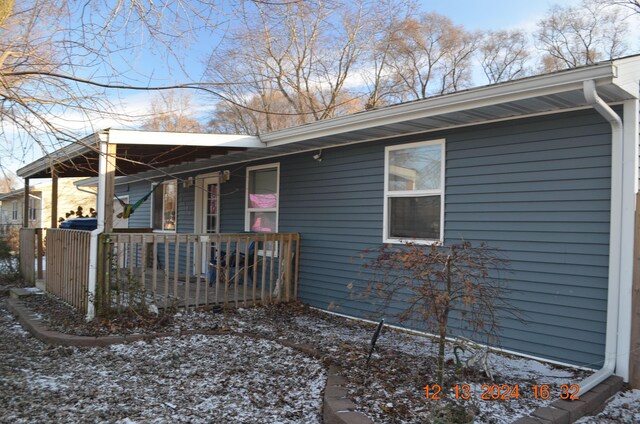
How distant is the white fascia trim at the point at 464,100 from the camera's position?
11.8ft

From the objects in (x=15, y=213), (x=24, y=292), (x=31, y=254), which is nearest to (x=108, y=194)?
(x=24, y=292)

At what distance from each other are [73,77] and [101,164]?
1465 millimetres

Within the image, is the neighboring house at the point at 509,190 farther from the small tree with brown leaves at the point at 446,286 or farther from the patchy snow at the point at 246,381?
the patchy snow at the point at 246,381

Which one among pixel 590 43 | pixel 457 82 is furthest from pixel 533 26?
pixel 457 82

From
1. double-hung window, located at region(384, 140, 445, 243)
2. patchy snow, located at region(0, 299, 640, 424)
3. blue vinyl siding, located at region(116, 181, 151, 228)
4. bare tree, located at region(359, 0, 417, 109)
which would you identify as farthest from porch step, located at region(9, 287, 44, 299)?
bare tree, located at region(359, 0, 417, 109)

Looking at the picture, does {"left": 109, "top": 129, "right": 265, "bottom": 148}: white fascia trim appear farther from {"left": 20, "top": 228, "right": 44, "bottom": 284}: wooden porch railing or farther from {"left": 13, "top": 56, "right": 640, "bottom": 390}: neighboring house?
{"left": 20, "top": 228, "right": 44, "bottom": 284}: wooden porch railing

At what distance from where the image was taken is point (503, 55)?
21781 mm

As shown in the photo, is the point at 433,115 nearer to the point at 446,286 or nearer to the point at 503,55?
the point at 446,286

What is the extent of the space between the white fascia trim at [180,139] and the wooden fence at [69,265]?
1.27 meters

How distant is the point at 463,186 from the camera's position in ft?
16.3

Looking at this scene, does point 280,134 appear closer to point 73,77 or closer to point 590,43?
point 73,77

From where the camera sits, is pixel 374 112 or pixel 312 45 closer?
pixel 374 112

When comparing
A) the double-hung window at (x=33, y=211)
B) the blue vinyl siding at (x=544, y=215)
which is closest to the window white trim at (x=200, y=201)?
the blue vinyl siding at (x=544, y=215)
